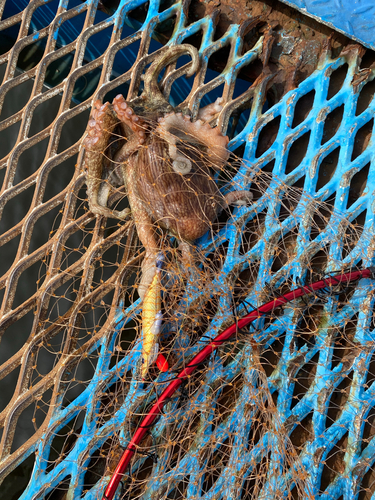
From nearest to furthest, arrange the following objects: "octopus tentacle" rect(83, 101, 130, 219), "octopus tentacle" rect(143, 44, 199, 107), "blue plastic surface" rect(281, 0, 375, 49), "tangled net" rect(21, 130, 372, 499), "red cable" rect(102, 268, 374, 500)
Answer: "red cable" rect(102, 268, 374, 500), "tangled net" rect(21, 130, 372, 499), "octopus tentacle" rect(83, 101, 130, 219), "octopus tentacle" rect(143, 44, 199, 107), "blue plastic surface" rect(281, 0, 375, 49)

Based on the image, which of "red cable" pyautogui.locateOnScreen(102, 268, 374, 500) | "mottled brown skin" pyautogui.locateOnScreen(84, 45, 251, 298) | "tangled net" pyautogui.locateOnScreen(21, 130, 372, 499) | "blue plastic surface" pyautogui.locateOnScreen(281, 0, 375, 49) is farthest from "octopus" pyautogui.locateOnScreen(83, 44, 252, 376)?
"blue plastic surface" pyautogui.locateOnScreen(281, 0, 375, 49)

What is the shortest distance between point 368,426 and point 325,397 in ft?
1.35

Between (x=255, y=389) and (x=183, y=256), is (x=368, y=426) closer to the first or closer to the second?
(x=255, y=389)

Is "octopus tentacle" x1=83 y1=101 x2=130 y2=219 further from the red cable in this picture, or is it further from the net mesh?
the red cable

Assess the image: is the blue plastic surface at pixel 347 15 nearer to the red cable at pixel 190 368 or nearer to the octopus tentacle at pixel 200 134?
the octopus tentacle at pixel 200 134

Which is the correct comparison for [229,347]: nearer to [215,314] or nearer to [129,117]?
[215,314]

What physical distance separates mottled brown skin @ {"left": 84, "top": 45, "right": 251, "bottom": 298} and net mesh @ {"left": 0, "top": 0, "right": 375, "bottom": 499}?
101mm

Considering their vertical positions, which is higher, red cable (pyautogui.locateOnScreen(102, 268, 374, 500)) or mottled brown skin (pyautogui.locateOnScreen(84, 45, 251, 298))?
mottled brown skin (pyautogui.locateOnScreen(84, 45, 251, 298))

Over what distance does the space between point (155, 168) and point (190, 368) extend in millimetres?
1232

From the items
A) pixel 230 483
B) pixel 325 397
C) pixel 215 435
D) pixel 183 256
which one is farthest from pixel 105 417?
pixel 325 397

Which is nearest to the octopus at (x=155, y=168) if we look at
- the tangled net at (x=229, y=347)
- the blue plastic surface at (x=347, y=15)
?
the tangled net at (x=229, y=347)

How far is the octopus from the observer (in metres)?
2.32

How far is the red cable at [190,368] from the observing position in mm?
2061

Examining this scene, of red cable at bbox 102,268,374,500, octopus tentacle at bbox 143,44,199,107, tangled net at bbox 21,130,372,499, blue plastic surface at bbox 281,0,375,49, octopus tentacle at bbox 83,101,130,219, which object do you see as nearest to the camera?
red cable at bbox 102,268,374,500
